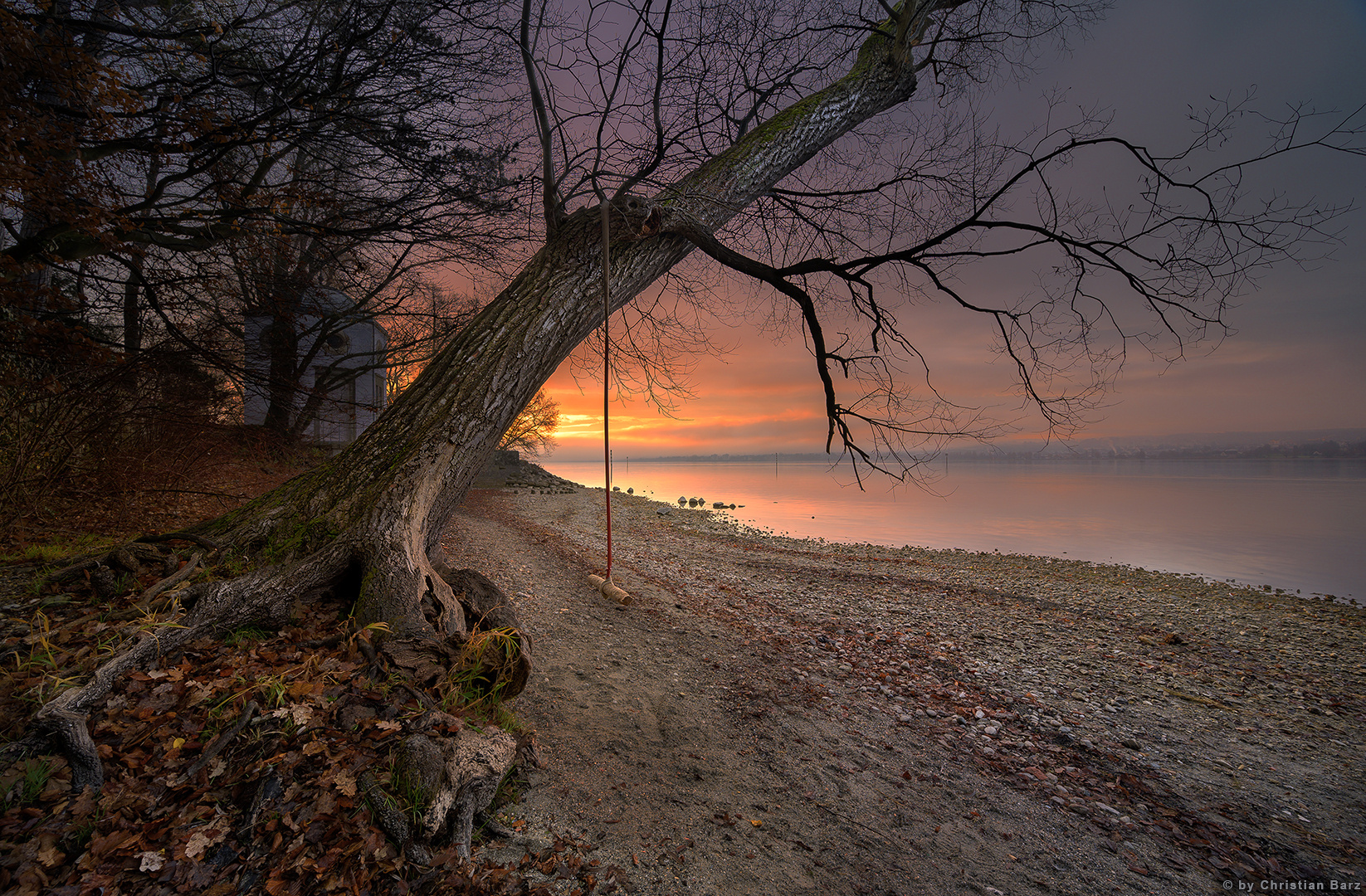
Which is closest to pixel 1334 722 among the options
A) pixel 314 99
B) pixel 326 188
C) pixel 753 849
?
pixel 753 849

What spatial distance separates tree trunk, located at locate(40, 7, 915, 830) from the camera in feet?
9.56

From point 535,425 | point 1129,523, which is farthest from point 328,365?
point 1129,523

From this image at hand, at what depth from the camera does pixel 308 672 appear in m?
2.48

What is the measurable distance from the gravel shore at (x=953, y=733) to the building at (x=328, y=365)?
4142 mm

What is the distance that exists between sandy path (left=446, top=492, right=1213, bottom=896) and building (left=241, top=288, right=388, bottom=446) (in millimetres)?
5223

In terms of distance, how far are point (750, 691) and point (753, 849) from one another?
1.77 m

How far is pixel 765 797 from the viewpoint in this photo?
2.99m

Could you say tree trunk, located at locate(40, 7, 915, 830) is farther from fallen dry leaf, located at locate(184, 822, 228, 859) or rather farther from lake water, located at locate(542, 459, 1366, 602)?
lake water, located at locate(542, 459, 1366, 602)

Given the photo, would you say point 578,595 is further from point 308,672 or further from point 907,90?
point 907,90

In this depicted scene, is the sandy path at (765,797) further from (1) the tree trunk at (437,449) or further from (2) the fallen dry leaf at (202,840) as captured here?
(1) the tree trunk at (437,449)

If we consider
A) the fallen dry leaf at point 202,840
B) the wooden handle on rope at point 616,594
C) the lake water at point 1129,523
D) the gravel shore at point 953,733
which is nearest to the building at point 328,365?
the gravel shore at point 953,733

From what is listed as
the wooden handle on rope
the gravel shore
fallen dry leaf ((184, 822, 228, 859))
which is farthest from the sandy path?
fallen dry leaf ((184, 822, 228, 859))

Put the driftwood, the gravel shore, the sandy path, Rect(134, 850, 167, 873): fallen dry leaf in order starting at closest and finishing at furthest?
1. Rect(134, 850, 167, 873): fallen dry leaf
2. the driftwood
3. the sandy path
4. the gravel shore

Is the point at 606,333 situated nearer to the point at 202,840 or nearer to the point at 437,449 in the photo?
the point at 437,449
